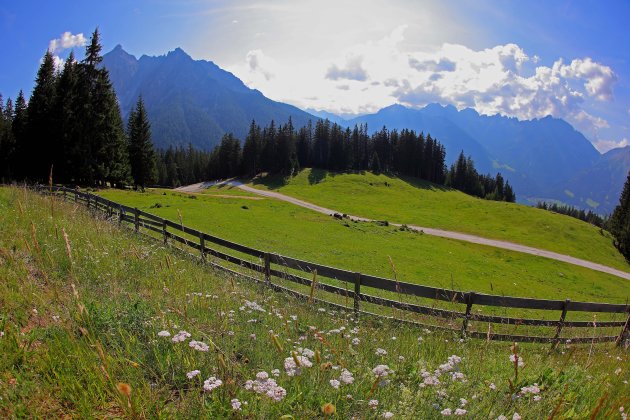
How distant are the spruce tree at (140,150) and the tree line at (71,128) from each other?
9277mm

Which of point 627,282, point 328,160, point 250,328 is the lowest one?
point 627,282

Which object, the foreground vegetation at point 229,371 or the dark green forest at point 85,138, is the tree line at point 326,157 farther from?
the foreground vegetation at point 229,371

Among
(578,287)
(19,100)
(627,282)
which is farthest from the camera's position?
(19,100)

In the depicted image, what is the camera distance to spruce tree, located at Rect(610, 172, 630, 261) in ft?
200

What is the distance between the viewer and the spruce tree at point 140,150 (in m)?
Result: 69.2

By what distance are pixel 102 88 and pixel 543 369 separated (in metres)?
62.8

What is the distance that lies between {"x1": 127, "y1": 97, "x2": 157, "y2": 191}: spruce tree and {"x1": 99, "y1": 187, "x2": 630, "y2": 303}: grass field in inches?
824

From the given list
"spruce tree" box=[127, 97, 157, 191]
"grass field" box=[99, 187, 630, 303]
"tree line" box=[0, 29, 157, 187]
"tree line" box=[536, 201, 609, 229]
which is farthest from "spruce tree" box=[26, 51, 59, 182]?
"tree line" box=[536, 201, 609, 229]

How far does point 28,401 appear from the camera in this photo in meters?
2.93

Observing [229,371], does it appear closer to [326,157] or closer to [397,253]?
[397,253]

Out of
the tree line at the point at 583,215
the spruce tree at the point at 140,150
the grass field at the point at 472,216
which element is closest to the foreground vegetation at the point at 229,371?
the grass field at the point at 472,216

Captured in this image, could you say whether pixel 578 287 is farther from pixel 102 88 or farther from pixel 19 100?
pixel 19 100

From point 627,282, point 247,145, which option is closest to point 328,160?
point 247,145

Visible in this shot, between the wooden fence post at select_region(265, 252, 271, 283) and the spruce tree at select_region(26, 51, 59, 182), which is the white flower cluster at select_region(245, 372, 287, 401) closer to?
the wooden fence post at select_region(265, 252, 271, 283)
